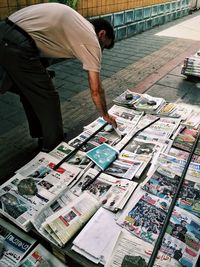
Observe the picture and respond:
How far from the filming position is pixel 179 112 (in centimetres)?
311

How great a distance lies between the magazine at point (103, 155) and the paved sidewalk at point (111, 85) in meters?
0.55

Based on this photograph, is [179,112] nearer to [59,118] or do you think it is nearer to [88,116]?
[88,116]

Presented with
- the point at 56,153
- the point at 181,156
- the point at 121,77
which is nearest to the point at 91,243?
the point at 56,153

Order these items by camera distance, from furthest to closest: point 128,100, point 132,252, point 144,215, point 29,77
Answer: point 128,100 < point 29,77 < point 144,215 < point 132,252

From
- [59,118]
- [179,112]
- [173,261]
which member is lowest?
[173,261]

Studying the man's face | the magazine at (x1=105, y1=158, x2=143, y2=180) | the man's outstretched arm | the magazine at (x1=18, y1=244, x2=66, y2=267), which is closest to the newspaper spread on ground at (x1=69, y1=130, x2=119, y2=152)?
the magazine at (x1=105, y1=158, x2=143, y2=180)

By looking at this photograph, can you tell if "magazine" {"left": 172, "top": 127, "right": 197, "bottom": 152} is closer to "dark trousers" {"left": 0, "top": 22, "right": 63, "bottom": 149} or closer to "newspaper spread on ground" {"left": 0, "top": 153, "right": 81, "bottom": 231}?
"newspaper spread on ground" {"left": 0, "top": 153, "right": 81, "bottom": 231}

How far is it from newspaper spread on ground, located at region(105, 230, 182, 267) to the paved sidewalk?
1156mm

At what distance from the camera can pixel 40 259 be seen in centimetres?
164

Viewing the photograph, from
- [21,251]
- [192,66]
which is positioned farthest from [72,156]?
[192,66]

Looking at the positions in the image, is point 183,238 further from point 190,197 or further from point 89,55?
point 89,55

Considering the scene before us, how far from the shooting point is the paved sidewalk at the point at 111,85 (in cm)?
274

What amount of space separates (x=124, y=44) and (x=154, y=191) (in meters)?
5.25

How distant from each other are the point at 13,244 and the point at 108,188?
0.75m
